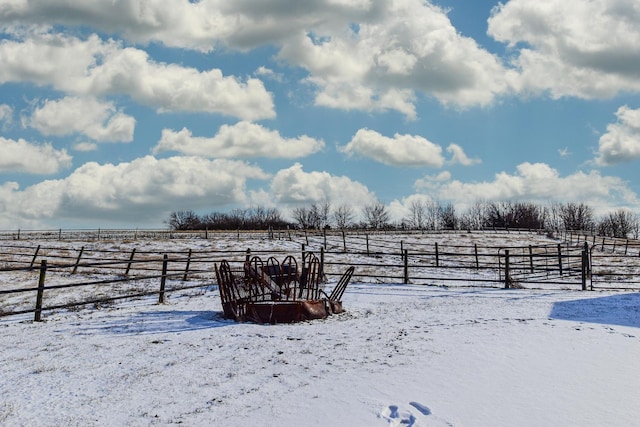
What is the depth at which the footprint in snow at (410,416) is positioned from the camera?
583cm

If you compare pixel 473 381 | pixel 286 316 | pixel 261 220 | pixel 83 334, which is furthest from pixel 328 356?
pixel 261 220

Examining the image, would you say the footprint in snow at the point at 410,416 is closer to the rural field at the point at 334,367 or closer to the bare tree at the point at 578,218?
the rural field at the point at 334,367

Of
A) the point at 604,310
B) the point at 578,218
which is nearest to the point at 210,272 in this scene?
the point at 604,310

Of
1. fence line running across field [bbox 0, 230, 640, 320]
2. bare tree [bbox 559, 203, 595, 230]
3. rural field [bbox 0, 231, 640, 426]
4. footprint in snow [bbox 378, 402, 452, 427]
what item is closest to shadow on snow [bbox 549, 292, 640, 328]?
rural field [bbox 0, 231, 640, 426]

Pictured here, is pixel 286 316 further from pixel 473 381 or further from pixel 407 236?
pixel 407 236

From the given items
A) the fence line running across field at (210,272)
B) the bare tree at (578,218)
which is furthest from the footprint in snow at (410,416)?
the bare tree at (578,218)

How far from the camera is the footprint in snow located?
19.1ft

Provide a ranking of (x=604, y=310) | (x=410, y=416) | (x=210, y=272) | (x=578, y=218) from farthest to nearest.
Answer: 1. (x=578, y=218)
2. (x=210, y=272)
3. (x=604, y=310)
4. (x=410, y=416)

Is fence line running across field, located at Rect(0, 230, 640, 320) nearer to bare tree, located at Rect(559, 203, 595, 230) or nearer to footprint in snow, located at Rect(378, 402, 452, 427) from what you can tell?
footprint in snow, located at Rect(378, 402, 452, 427)

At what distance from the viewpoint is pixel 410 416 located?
6012 millimetres

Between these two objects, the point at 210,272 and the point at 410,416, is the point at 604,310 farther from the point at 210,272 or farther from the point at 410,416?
the point at 210,272

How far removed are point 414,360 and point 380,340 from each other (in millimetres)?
1516

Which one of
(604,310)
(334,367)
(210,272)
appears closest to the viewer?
(334,367)

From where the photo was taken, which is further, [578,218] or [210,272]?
[578,218]
